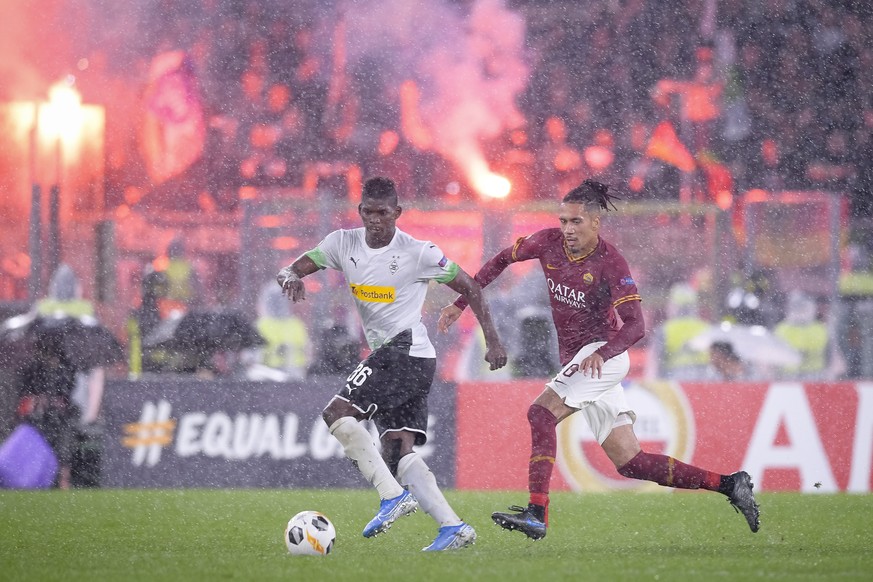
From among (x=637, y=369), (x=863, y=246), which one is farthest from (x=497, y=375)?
(x=863, y=246)

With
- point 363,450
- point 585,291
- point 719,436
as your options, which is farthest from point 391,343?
point 719,436

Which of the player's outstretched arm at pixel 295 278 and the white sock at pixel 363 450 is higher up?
the player's outstretched arm at pixel 295 278

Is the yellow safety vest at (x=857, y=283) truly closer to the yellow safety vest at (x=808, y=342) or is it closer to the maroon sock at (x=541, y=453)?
the yellow safety vest at (x=808, y=342)

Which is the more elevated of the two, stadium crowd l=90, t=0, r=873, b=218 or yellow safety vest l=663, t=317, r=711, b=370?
stadium crowd l=90, t=0, r=873, b=218

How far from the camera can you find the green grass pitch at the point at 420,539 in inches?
238

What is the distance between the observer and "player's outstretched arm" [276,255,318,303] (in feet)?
22.2

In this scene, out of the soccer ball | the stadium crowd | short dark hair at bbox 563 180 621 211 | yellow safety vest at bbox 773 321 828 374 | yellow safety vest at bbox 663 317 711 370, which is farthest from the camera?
the stadium crowd

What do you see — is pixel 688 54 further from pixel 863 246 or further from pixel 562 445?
pixel 562 445

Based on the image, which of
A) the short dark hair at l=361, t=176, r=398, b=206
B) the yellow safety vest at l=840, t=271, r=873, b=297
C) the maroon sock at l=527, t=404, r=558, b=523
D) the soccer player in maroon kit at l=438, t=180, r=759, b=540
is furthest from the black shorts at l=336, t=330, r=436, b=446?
the yellow safety vest at l=840, t=271, r=873, b=297

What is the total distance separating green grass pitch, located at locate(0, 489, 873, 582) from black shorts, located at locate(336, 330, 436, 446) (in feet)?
2.23

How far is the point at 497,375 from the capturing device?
13.6m

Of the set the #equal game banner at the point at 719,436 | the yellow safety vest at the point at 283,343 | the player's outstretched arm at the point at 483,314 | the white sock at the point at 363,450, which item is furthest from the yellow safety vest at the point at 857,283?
the white sock at the point at 363,450

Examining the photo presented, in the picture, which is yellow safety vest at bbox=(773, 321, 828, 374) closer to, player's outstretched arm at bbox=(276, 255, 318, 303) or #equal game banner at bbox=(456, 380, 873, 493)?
#equal game banner at bbox=(456, 380, 873, 493)

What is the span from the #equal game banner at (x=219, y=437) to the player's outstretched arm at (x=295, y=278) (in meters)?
4.52
